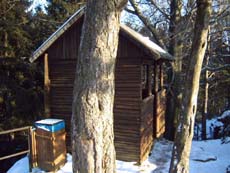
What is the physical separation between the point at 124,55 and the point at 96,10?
16.0ft

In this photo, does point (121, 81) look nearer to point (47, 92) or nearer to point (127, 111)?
point (127, 111)

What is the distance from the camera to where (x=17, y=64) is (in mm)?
14531

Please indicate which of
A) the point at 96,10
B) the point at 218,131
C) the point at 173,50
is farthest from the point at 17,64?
the point at 96,10

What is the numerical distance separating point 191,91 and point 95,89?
10.8 feet

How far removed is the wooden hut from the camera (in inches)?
312

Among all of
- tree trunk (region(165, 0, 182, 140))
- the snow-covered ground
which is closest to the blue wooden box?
the snow-covered ground

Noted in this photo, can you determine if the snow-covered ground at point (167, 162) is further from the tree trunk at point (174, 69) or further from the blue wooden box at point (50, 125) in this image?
the tree trunk at point (174, 69)

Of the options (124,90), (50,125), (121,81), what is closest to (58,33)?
(121,81)

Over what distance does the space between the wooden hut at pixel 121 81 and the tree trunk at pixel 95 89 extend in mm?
4336

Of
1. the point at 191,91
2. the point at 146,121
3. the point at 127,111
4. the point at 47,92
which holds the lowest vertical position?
the point at 146,121

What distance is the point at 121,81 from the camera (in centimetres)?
812

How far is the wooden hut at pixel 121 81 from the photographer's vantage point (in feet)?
26.0

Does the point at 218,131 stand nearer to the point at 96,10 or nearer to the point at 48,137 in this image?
the point at 48,137

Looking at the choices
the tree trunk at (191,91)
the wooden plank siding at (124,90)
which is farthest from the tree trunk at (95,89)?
the wooden plank siding at (124,90)
